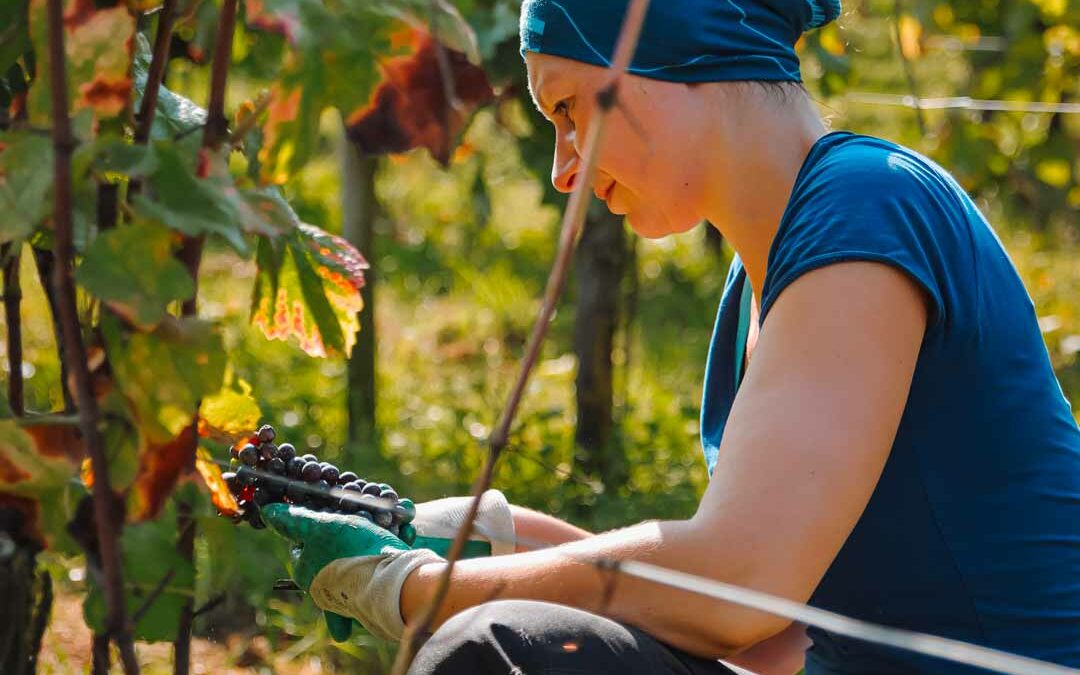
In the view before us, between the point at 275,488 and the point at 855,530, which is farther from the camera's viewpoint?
the point at 275,488

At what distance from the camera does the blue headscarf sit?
60.6 inches

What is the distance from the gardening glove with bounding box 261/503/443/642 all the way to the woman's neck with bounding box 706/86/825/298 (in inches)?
20.6

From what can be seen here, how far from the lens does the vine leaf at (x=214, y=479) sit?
1.20 meters

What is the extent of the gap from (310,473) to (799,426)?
0.63 metres

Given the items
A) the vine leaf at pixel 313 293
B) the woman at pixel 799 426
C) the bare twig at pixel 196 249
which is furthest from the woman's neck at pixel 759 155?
the bare twig at pixel 196 249

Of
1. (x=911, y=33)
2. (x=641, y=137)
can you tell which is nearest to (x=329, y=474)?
(x=641, y=137)

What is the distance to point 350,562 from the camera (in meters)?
1.60

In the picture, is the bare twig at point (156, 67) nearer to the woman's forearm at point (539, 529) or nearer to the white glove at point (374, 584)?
the white glove at point (374, 584)

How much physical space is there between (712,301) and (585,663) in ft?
13.2

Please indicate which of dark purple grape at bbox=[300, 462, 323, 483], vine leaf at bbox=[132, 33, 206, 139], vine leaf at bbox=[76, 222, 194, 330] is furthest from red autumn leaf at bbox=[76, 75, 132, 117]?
dark purple grape at bbox=[300, 462, 323, 483]

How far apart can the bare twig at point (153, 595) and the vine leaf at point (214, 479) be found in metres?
0.11

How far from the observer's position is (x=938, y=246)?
1.38 m

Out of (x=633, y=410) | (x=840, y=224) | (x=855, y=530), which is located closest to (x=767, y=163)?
(x=840, y=224)

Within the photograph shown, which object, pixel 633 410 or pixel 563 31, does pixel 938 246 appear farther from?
pixel 633 410
